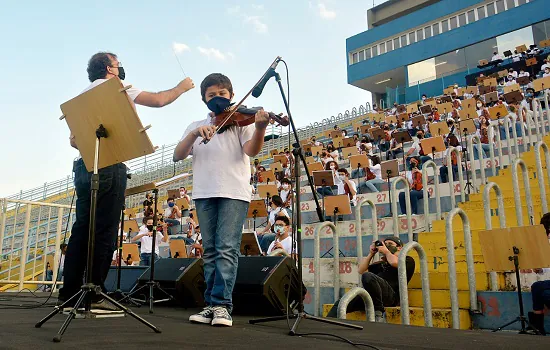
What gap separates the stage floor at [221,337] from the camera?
241 centimetres

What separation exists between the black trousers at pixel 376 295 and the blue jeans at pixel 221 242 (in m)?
2.04

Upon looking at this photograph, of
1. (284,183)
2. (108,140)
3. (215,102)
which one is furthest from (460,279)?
(284,183)

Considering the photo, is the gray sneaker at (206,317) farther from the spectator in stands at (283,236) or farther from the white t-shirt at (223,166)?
the spectator in stands at (283,236)

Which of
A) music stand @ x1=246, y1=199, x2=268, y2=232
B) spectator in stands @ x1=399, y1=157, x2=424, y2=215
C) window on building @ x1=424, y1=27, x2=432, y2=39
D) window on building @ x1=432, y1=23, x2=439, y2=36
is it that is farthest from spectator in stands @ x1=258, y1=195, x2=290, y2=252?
window on building @ x1=424, y1=27, x2=432, y2=39

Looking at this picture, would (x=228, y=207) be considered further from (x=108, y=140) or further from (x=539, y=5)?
(x=539, y=5)

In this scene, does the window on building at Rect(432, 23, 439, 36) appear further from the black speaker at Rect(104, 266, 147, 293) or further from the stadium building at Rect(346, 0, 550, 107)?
the black speaker at Rect(104, 266, 147, 293)

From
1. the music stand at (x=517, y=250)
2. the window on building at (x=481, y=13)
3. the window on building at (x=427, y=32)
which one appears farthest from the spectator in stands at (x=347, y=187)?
the window on building at (x=427, y=32)

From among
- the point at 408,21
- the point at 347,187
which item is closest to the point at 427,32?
the point at 408,21

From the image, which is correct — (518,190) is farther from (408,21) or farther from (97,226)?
(408,21)

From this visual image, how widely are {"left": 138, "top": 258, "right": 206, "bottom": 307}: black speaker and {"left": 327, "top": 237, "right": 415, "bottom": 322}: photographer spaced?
150 centimetres

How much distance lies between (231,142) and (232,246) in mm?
794

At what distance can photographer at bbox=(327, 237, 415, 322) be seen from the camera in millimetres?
5270

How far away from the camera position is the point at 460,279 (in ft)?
→ 18.2

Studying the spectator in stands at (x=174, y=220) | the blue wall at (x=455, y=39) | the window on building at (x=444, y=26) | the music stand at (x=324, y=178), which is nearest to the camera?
the music stand at (x=324, y=178)
